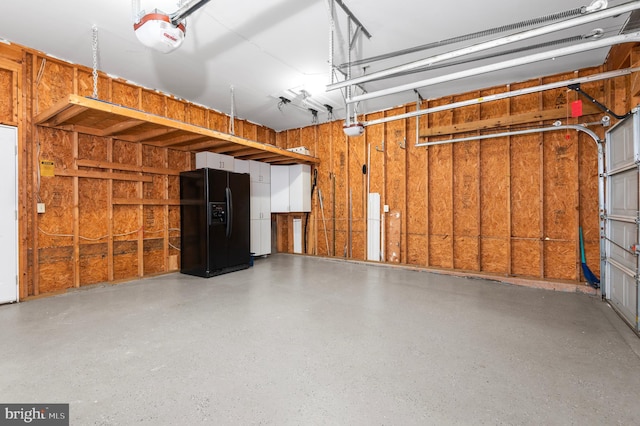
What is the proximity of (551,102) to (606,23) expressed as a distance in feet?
4.52

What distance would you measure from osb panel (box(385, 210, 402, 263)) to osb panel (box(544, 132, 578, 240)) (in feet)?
7.73

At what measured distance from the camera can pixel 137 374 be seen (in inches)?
78.9

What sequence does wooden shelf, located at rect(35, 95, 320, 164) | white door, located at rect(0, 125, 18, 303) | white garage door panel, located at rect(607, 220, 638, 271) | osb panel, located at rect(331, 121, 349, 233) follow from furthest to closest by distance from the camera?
osb panel, located at rect(331, 121, 349, 233), white door, located at rect(0, 125, 18, 303), wooden shelf, located at rect(35, 95, 320, 164), white garage door panel, located at rect(607, 220, 638, 271)

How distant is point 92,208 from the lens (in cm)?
428

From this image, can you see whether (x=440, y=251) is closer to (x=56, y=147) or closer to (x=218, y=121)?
(x=218, y=121)

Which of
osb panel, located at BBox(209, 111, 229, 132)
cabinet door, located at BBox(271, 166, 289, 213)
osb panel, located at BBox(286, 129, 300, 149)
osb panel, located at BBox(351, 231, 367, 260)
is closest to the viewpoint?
osb panel, located at BBox(209, 111, 229, 132)

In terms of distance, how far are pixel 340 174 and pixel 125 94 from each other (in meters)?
4.23

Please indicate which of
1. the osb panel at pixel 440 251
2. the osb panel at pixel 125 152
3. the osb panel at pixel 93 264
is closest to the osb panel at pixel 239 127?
the osb panel at pixel 125 152

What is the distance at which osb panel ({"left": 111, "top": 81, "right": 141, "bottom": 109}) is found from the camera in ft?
14.8

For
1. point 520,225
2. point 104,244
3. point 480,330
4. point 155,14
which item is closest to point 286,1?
point 155,14

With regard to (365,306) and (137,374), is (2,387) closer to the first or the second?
(137,374)

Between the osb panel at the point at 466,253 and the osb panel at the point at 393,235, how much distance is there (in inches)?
41.2

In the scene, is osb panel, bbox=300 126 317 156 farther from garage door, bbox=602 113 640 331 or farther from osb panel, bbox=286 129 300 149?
garage door, bbox=602 113 640 331

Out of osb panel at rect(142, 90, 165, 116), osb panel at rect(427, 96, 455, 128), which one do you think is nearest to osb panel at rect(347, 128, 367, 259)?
osb panel at rect(427, 96, 455, 128)
